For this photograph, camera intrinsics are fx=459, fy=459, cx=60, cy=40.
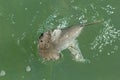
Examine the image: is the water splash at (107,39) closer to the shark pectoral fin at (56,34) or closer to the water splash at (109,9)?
the water splash at (109,9)

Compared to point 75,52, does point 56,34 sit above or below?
above

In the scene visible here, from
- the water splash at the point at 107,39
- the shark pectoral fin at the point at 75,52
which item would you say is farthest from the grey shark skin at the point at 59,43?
the water splash at the point at 107,39

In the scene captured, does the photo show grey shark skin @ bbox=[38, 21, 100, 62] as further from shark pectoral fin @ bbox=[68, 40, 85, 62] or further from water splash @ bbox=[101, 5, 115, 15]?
water splash @ bbox=[101, 5, 115, 15]

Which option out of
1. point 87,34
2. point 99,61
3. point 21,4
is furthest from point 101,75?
point 21,4

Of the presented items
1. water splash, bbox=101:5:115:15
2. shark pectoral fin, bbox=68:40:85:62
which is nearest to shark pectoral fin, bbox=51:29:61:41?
shark pectoral fin, bbox=68:40:85:62

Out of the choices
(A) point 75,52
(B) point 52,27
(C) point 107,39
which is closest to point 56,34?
(B) point 52,27

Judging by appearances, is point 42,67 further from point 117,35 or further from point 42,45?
point 117,35

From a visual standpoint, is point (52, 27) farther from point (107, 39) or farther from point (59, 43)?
point (107, 39)
